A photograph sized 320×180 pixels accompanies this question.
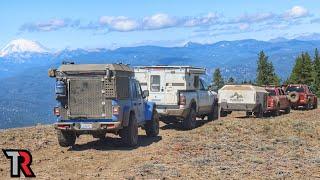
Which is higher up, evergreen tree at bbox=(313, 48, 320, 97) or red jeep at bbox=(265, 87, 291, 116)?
evergreen tree at bbox=(313, 48, 320, 97)

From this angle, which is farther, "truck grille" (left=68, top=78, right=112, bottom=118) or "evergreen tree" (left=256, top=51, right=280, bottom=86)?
"evergreen tree" (left=256, top=51, right=280, bottom=86)

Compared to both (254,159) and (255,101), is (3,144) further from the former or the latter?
(255,101)

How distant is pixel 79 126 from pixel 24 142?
3.22m

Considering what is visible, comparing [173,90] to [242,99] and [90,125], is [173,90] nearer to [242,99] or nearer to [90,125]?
[90,125]

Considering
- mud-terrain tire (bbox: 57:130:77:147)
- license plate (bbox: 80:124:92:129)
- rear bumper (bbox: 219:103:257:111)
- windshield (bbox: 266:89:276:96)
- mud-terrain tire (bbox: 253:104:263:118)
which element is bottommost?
A: mud-terrain tire (bbox: 57:130:77:147)

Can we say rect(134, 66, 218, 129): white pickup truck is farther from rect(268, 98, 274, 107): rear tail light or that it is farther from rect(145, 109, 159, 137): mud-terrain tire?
rect(268, 98, 274, 107): rear tail light

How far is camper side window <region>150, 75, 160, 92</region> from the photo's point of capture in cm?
2350

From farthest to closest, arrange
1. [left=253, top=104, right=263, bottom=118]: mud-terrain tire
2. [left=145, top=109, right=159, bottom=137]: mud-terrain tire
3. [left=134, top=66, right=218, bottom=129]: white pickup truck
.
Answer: [left=253, top=104, right=263, bottom=118]: mud-terrain tire < [left=134, top=66, right=218, bottom=129]: white pickup truck < [left=145, top=109, right=159, bottom=137]: mud-terrain tire

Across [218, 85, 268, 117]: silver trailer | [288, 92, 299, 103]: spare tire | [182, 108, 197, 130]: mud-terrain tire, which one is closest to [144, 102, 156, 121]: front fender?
[182, 108, 197, 130]: mud-terrain tire

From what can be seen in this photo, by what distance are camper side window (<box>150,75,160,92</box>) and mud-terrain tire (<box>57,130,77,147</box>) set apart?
6.57 metres

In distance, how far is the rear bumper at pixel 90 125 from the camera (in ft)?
53.5

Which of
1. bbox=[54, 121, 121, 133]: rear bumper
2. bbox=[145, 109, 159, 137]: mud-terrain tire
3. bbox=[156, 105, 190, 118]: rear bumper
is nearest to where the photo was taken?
bbox=[54, 121, 121, 133]: rear bumper

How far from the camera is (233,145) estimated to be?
17.1 m

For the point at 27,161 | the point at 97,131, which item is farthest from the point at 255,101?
the point at 27,161
